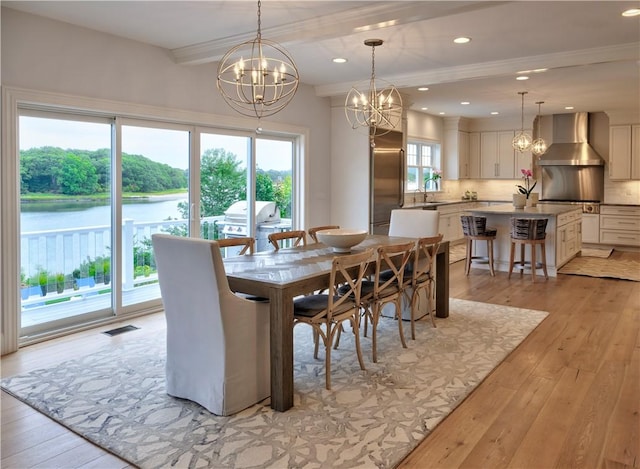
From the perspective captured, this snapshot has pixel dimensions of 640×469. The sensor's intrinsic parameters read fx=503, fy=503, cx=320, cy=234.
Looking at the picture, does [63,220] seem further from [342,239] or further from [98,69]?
[342,239]

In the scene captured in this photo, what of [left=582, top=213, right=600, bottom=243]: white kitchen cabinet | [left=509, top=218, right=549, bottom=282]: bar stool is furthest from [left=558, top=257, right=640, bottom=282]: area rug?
[left=582, top=213, right=600, bottom=243]: white kitchen cabinet

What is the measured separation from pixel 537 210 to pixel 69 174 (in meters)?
6.15

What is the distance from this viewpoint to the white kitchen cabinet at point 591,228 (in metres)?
9.52

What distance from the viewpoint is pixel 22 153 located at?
4051 mm

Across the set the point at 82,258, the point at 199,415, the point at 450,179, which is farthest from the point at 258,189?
the point at 450,179

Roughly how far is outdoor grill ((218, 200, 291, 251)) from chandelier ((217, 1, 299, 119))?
1169 millimetres

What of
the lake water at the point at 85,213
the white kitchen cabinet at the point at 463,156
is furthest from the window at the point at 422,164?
the lake water at the point at 85,213

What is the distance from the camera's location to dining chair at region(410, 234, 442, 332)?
4.18m

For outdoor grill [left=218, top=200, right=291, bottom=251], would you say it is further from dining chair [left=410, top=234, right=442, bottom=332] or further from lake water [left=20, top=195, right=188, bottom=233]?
dining chair [left=410, top=234, right=442, bottom=332]

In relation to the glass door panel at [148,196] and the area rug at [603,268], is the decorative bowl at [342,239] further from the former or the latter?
the area rug at [603,268]

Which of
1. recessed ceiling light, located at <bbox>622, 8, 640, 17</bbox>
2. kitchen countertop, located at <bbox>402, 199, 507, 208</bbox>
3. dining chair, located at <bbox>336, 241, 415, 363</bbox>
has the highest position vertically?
recessed ceiling light, located at <bbox>622, 8, 640, 17</bbox>

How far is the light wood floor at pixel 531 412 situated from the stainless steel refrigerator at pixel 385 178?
115 inches

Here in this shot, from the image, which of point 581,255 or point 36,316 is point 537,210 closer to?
point 581,255

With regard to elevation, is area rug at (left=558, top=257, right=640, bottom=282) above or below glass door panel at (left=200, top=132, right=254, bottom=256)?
below
